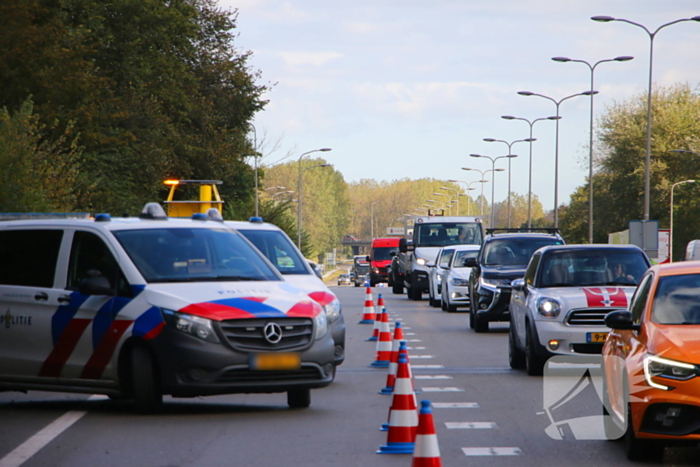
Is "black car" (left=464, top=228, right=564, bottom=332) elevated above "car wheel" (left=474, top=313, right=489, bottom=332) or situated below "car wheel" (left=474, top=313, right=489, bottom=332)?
above

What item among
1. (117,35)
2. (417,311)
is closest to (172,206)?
(417,311)

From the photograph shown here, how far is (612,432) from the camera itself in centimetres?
945

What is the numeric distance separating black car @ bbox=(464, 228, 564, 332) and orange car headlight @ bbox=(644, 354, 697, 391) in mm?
13660

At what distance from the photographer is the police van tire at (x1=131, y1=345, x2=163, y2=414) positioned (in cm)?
1049

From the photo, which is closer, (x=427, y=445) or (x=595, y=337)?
(x=427, y=445)

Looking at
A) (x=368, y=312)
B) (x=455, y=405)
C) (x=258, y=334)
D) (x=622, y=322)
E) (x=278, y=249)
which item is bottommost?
(x=368, y=312)

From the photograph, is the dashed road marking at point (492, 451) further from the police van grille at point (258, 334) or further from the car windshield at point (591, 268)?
the car windshield at point (591, 268)

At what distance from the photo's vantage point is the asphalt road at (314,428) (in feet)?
27.9

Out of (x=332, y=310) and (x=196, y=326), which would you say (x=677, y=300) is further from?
(x=332, y=310)

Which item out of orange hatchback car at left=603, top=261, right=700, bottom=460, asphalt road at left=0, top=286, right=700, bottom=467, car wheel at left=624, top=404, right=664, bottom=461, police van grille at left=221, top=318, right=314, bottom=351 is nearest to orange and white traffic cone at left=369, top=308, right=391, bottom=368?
asphalt road at left=0, top=286, right=700, bottom=467

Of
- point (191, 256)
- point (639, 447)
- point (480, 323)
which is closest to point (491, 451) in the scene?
point (639, 447)

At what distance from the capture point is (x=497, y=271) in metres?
22.3

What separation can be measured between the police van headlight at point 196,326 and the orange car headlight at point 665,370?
152 inches

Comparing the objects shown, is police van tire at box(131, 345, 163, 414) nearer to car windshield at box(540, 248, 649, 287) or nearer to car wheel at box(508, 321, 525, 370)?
car wheel at box(508, 321, 525, 370)
